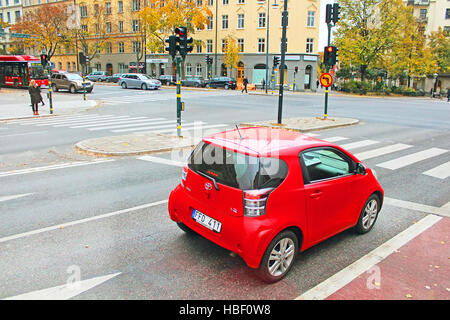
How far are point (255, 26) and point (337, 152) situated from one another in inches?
2104

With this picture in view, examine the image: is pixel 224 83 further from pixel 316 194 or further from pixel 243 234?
pixel 243 234

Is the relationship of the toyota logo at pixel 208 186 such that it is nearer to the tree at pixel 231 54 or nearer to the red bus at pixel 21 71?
the red bus at pixel 21 71

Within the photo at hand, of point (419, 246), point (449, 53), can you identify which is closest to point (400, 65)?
point (449, 53)

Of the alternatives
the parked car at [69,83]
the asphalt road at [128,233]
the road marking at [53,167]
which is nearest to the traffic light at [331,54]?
the asphalt road at [128,233]

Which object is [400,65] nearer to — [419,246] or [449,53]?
[449,53]

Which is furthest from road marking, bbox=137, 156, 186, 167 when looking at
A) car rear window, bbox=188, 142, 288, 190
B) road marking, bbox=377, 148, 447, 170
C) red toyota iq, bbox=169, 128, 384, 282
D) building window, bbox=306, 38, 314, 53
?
building window, bbox=306, 38, 314, 53

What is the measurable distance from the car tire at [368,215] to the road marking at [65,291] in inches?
A: 137

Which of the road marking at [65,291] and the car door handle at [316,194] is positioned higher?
the car door handle at [316,194]

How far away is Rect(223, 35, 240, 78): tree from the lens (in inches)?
2099

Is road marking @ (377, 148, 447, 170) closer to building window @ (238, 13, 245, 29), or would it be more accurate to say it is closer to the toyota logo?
the toyota logo

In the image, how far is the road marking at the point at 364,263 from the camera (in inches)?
154

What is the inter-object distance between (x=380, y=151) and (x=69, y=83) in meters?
32.1

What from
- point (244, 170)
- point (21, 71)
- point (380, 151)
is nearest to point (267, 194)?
point (244, 170)

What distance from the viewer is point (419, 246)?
16.6 ft
